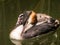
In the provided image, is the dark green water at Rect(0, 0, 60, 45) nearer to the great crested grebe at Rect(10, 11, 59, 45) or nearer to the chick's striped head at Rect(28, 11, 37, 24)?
the great crested grebe at Rect(10, 11, 59, 45)

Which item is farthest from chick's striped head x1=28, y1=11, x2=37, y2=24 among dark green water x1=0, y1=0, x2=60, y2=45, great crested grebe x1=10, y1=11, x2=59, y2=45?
dark green water x1=0, y1=0, x2=60, y2=45

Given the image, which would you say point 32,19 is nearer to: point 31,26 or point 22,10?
point 31,26

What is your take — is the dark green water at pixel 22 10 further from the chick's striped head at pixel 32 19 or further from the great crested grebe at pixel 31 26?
the chick's striped head at pixel 32 19

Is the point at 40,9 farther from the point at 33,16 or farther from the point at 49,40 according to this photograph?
the point at 49,40

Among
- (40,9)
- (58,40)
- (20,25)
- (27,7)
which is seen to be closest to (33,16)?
(20,25)

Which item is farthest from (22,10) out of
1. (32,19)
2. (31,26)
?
(31,26)

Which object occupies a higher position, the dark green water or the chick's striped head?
the chick's striped head
